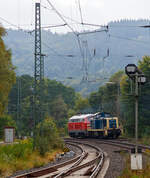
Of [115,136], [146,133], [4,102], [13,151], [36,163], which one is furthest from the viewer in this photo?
[115,136]

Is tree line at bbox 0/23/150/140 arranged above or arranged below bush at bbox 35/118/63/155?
above

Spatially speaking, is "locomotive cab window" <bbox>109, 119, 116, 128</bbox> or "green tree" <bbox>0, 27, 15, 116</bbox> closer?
"green tree" <bbox>0, 27, 15, 116</bbox>

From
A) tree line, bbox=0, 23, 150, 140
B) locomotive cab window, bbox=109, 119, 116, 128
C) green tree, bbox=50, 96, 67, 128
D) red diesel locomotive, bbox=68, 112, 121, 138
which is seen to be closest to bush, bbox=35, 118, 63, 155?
tree line, bbox=0, 23, 150, 140

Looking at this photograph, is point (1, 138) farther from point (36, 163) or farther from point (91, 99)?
point (91, 99)

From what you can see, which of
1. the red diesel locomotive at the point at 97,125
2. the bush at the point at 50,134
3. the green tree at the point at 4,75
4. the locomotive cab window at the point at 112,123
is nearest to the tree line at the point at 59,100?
the green tree at the point at 4,75

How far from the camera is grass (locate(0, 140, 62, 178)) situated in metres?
19.9

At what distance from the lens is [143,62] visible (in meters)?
53.3

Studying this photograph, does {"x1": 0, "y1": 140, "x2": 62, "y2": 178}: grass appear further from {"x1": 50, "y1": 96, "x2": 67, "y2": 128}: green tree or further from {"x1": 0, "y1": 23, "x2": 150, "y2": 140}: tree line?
{"x1": 50, "y1": 96, "x2": 67, "y2": 128}: green tree

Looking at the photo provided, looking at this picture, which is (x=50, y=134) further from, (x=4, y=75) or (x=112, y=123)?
(x=112, y=123)

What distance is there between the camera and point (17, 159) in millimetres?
23844

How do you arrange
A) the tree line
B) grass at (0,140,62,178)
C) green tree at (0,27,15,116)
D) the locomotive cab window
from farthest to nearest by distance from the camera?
the locomotive cab window < the tree line < green tree at (0,27,15,116) < grass at (0,140,62,178)

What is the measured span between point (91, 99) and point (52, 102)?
21129 millimetres

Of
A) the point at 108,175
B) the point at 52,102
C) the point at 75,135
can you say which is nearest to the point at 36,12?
the point at 108,175

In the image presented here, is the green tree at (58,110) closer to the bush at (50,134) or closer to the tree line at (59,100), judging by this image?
the tree line at (59,100)
